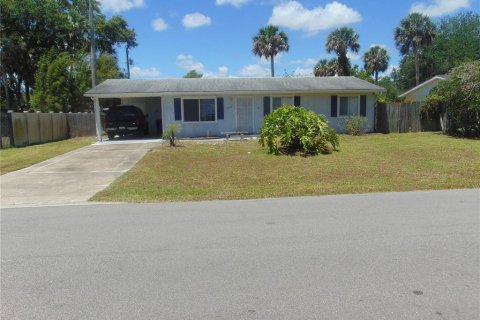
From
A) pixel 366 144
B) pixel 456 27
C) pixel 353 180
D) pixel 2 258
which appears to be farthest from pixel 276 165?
pixel 456 27

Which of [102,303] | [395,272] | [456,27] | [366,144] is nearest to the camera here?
[102,303]

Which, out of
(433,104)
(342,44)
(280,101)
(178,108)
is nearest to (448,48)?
(342,44)

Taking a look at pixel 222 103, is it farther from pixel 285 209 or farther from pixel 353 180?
pixel 285 209

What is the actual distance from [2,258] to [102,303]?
6.46 ft

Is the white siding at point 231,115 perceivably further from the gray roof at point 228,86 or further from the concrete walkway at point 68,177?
the concrete walkway at point 68,177

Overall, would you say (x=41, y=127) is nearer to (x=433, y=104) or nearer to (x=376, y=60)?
(x=433, y=104)

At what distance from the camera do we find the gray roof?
20188 millimetres

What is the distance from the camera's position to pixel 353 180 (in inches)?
377

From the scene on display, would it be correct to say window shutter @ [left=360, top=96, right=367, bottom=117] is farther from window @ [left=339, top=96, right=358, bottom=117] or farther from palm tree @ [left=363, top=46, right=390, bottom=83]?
palm tree @ [left=363, top=46, right=390, bottom=83]

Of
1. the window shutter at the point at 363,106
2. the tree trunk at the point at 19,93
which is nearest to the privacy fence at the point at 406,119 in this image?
the window shutter at the point at 363,106

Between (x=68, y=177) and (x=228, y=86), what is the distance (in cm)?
1223

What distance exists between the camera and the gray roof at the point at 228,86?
20188 millimetres

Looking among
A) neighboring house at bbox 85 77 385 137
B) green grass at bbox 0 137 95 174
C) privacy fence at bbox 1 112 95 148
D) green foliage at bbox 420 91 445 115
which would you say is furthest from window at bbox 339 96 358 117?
privacy fence at bbox 1 112 95 148

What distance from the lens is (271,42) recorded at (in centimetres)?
4591
